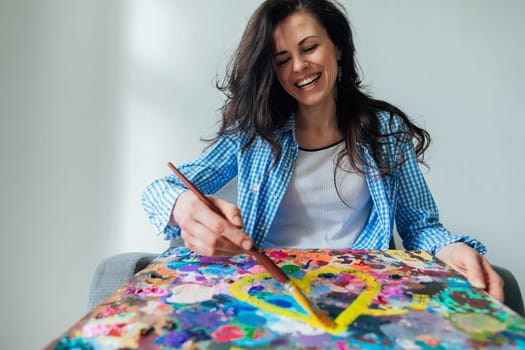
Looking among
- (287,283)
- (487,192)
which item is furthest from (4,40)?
(487,192)

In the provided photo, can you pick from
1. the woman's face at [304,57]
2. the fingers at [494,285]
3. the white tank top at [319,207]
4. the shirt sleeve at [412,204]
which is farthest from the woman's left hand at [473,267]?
the woman's face at [304,57]

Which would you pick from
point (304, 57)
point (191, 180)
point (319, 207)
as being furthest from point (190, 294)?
point (304, 57)

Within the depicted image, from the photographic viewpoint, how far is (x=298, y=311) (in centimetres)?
40

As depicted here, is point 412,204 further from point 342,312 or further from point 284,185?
point 342,312

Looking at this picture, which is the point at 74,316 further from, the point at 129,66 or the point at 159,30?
the point at 159,30

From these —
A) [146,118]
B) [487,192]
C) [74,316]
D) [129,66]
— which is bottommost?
[74,316]

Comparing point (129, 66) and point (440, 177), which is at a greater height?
point (129, 66)

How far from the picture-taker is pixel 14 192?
3.68ft

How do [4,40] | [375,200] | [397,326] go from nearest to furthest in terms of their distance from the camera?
[397,326] < [375,200] < [4,40]

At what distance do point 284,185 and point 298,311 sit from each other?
1.54ft

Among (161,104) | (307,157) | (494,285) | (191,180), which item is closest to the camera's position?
(494,285)

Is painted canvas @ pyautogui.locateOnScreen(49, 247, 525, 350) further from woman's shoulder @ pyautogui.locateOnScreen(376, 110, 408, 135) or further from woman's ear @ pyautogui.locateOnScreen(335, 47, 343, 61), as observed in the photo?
woman's ear @ pyautogui.locateOnScreen(335, 47, 343, 61)

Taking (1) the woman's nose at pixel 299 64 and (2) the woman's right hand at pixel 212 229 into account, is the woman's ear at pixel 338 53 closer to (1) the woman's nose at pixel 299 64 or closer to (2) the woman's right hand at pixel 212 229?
(1) the woman's nose at pixel 299 64

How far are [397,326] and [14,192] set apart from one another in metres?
1.21
